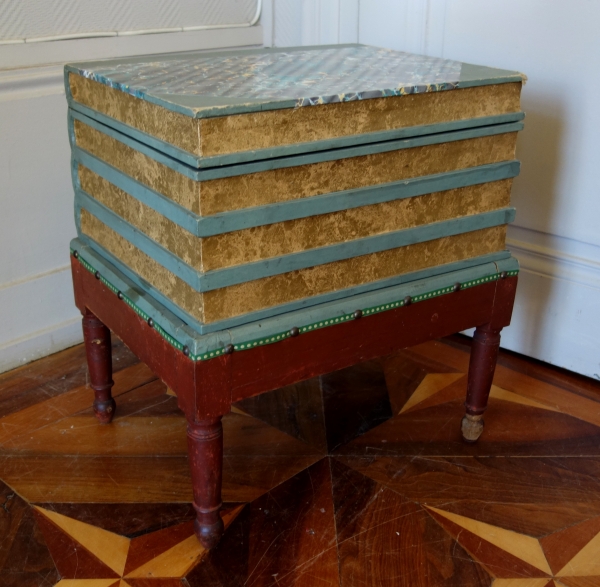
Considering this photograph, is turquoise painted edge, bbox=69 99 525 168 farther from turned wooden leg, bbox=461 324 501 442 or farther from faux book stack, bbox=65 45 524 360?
turned wooden leg, bbox=461 324 501 442

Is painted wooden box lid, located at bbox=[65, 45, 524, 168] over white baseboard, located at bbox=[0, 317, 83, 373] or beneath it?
over

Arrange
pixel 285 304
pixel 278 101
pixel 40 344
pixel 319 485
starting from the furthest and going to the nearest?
pixel 40 344 < pixel 319 485 < pixel 285 304 < pixel 278 101

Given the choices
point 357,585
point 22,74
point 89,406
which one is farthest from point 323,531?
point 22,74

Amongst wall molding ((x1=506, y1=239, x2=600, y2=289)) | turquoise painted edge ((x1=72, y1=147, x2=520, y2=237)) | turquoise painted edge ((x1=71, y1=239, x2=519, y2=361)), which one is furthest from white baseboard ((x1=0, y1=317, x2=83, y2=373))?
wall molding ((x1=506, y1=239, x2=600, y2=289))

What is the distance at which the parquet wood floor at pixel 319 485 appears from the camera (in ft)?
3.56

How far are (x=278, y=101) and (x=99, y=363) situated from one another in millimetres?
649

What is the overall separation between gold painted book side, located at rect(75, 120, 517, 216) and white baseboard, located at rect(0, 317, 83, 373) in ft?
2.00

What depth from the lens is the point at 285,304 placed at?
3.32 ft

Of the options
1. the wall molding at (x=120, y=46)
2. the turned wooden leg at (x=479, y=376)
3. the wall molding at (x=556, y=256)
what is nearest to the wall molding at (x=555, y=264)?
the wall molding at (x=556, y=256)

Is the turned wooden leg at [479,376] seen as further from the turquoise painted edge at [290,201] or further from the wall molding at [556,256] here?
the wall molding at [556,256]

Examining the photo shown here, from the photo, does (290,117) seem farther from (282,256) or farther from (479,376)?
(479,376)

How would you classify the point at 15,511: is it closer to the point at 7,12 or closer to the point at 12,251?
the point at 12,251

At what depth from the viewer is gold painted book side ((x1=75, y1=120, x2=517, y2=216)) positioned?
91 centimetres

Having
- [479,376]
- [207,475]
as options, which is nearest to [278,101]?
[207,475]
